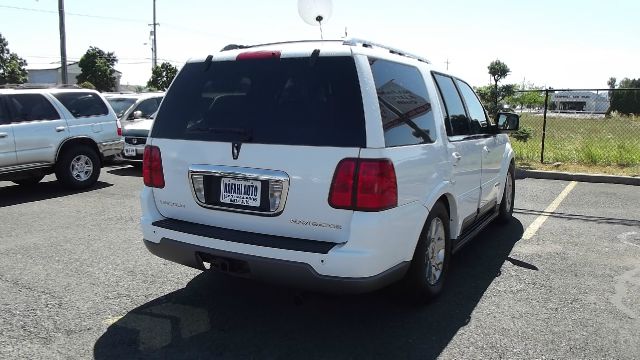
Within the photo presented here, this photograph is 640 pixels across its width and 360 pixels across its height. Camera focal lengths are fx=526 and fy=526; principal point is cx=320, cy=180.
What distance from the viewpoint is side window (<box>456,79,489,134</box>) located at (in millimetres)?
4961

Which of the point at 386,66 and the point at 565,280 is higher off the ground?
the point at 386,66

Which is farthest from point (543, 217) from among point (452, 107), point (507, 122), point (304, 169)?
point (304, 169)

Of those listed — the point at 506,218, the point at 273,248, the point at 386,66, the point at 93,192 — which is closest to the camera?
the point at 273,248

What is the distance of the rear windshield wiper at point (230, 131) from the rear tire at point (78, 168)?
248 inches

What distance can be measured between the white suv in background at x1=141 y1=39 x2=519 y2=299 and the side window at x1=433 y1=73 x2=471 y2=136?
0.31m

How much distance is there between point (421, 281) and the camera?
3707mm

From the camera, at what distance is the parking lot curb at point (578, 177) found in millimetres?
10195

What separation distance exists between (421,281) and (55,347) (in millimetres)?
2396

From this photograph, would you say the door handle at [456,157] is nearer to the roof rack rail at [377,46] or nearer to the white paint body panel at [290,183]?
the roof rack rail at [377,46]

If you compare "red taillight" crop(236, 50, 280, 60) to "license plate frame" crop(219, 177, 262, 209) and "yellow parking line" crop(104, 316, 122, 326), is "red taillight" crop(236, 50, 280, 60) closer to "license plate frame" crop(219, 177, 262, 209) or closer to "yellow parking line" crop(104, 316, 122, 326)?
"license plate frame" crop(219, 177, 262, 209)

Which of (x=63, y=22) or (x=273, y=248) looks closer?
(x=273, y=248)

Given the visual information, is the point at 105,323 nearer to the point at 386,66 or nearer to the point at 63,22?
the point at 386,66

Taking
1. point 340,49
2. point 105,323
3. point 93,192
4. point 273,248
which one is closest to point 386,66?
point 340,49

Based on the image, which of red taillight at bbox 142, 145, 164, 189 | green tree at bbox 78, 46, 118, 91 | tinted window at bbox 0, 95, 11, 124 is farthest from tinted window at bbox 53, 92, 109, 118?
green tree at bbox 78, 46, 118, 91
